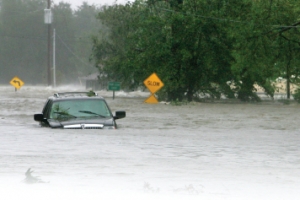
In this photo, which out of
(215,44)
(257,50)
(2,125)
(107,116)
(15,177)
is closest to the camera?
(15,177)

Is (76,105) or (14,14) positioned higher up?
(14,14)

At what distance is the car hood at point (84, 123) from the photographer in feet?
61.4

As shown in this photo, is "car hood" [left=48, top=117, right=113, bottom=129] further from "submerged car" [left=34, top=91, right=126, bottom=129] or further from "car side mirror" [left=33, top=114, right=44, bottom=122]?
"car side mirror" [left=33, top=114, right=44, bottom=122]

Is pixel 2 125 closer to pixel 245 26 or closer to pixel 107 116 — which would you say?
pixel 107 116

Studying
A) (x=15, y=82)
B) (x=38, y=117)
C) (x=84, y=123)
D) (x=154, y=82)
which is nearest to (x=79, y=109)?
(x=84, y=123)

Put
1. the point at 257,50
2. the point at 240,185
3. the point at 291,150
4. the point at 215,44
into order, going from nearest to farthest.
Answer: the point at 240,185
the point at 291,150
the point at 257,50
the point at 215,44

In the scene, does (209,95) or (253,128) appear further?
(209,95)

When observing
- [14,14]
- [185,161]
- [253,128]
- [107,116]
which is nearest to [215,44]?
[253,128]

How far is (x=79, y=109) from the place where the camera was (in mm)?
19406

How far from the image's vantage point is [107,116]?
19422 mm

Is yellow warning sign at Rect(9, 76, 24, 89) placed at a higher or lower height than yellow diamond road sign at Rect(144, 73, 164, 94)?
lower

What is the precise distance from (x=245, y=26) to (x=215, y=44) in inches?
191

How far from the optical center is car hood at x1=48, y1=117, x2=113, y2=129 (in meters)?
18.7

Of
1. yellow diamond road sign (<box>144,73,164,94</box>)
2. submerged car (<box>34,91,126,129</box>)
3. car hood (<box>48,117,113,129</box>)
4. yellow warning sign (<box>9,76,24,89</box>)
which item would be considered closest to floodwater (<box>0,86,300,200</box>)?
car hood (<box>48,117,113,129</box>)
